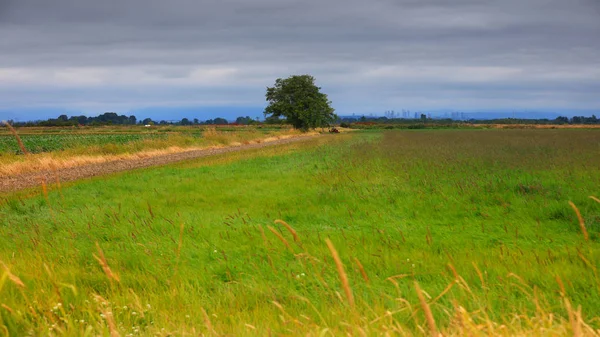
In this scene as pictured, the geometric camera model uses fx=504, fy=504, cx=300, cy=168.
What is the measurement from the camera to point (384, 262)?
6.25 meters

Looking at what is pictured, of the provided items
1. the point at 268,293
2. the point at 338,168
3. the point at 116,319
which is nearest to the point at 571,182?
the point at 338,168

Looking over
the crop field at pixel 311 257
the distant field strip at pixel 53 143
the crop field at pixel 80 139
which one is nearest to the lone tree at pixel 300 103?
the crop field at pixel 80 139

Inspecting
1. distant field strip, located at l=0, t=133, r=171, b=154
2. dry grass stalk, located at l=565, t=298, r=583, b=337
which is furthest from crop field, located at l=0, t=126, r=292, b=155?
dry grass stalk, located at l=565, t=298, r=583, b=337

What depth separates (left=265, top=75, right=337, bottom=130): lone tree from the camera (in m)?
84.1

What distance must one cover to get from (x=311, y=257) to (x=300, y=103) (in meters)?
81.1

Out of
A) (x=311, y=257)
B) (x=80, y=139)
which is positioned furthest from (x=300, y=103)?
(x=311, y=257)

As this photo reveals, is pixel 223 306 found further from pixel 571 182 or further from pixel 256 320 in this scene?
pixel 571 182

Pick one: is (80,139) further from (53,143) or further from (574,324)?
(574,324)

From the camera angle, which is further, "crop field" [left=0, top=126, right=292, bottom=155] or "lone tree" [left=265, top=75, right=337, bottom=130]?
"lone tree" [left=265, top=75, right=337, bottom=130]

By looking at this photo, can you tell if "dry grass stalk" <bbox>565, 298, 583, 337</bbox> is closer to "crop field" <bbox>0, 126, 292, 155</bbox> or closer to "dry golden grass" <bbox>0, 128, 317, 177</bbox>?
"dry golden grass" <bbox>0, 128, 317, 177</bbox>

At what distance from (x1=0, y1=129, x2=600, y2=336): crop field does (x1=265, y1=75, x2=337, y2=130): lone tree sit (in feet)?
228

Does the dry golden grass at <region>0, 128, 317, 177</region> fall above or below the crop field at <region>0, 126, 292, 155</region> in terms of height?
below

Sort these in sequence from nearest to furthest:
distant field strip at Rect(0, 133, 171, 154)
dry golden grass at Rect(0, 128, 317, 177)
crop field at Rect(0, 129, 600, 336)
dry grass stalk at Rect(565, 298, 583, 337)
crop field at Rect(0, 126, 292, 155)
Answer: dry grass stalk at Rect(565, 298, 583, 337), crop field at Rect(0, 129, 600, 336), dry golden grass at Rect(0, 128, 317, 177), distant field strip at Rect(0, 133, 171, 154), crop field at Rect(0, 126, 292, 155)

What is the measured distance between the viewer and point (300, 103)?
83688 millimetres
